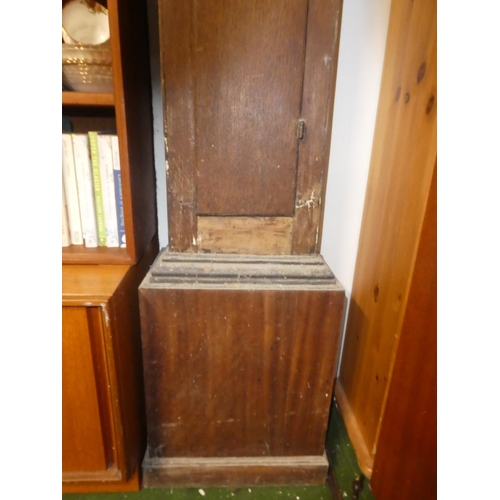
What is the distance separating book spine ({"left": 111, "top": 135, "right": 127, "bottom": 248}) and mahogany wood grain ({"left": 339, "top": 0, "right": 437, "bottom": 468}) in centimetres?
71

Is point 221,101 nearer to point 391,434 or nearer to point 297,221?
point 297,221

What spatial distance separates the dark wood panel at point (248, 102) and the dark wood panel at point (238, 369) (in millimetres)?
232

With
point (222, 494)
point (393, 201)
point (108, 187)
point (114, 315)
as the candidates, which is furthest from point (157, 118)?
point (222, 494)

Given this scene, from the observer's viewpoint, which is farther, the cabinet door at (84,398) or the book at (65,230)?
the book at (65,230)

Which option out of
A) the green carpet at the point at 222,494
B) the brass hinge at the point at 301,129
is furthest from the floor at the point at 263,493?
the brass hinge at the point at 301,129

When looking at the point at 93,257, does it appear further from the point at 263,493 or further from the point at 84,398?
the point at 263,493

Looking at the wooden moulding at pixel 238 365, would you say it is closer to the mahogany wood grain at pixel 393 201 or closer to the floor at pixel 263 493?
the floor at pixel 263 493

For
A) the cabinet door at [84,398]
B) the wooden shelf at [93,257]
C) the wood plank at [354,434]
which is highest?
the wooden shelf at [93,257]

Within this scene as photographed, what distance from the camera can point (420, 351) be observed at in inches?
27.2

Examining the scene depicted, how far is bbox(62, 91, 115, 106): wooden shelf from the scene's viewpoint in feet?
2.41

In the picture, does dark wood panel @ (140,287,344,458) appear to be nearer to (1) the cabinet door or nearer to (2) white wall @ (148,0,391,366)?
(1) the cabinet door

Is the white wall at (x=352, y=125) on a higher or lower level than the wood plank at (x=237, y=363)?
higher

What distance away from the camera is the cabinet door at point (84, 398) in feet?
2.28

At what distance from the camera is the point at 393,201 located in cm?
87
